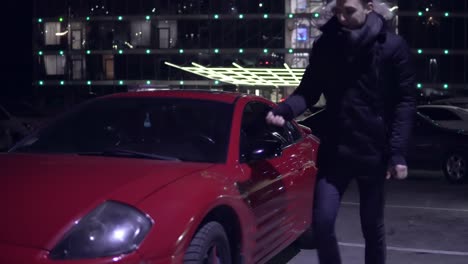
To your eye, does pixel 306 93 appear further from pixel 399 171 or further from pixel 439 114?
pixel 439 114

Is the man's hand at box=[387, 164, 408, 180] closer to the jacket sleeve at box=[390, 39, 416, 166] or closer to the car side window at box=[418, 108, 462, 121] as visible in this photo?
the jacket sleeve at box=[390, 39, 416, 166]

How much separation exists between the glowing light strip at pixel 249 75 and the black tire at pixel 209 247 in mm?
A: 40018

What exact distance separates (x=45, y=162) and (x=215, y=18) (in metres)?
48.0

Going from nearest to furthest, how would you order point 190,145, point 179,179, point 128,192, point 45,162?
point 128,192 < point 179,179 < point 45,162 < point 190,145

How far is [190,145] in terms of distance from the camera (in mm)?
4418

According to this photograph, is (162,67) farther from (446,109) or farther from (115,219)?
(115,219)

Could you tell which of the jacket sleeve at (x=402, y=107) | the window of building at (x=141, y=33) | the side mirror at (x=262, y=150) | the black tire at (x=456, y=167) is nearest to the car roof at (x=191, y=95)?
Answer: the side mirror at (x=262, y=150)

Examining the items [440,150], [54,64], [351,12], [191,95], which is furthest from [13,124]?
[54,64]

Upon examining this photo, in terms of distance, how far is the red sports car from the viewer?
3.23 meters

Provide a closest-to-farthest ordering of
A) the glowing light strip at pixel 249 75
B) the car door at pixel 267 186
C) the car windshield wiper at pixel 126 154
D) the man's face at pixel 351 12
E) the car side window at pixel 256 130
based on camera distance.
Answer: the man's face at pixel 351 12, the car windshield wiper at pixel 126 154, the car door at pixel 267 186, the car side window at pixel 256 130, the glowing light strip at pixel 249 75

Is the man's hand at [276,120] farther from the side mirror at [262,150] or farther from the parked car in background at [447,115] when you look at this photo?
the parked car in background at [447,115]

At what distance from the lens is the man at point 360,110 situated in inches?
147

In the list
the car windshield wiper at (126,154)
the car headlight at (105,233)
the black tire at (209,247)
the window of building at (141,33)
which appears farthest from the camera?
the window of building at (141,33)

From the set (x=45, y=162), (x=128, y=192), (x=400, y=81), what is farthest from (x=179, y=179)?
(x=400, y=81)
